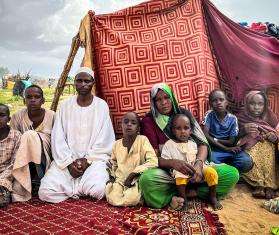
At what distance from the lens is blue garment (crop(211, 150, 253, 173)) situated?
461 centimetres

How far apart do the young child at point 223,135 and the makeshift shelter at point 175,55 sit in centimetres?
70

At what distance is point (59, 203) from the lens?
419cm

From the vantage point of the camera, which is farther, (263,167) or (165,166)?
(263,167)

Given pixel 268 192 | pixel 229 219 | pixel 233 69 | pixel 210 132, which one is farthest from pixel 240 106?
pixel 229 219

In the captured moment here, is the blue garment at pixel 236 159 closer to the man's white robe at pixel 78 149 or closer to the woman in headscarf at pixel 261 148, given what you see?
the woman in headscarf at pixel 261 148

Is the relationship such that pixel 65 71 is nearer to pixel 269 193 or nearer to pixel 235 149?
pixel 235 149

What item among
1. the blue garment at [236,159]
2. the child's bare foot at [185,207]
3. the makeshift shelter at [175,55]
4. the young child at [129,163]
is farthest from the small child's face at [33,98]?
the blue garment at [236,159]

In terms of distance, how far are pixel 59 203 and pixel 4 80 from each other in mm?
30774

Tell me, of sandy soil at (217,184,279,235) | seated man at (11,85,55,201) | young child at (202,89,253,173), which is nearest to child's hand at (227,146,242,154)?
young child at (202,89,253,173)

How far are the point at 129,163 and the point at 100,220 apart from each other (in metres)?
0.92

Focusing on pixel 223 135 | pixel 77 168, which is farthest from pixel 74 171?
pixel 223 135

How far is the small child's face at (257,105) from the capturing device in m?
4.93

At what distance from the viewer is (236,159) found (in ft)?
15.2

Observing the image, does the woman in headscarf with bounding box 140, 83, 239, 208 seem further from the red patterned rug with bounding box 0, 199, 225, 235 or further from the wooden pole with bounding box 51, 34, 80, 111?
the wooden pole with bounding box 51, 34, 80, 111
